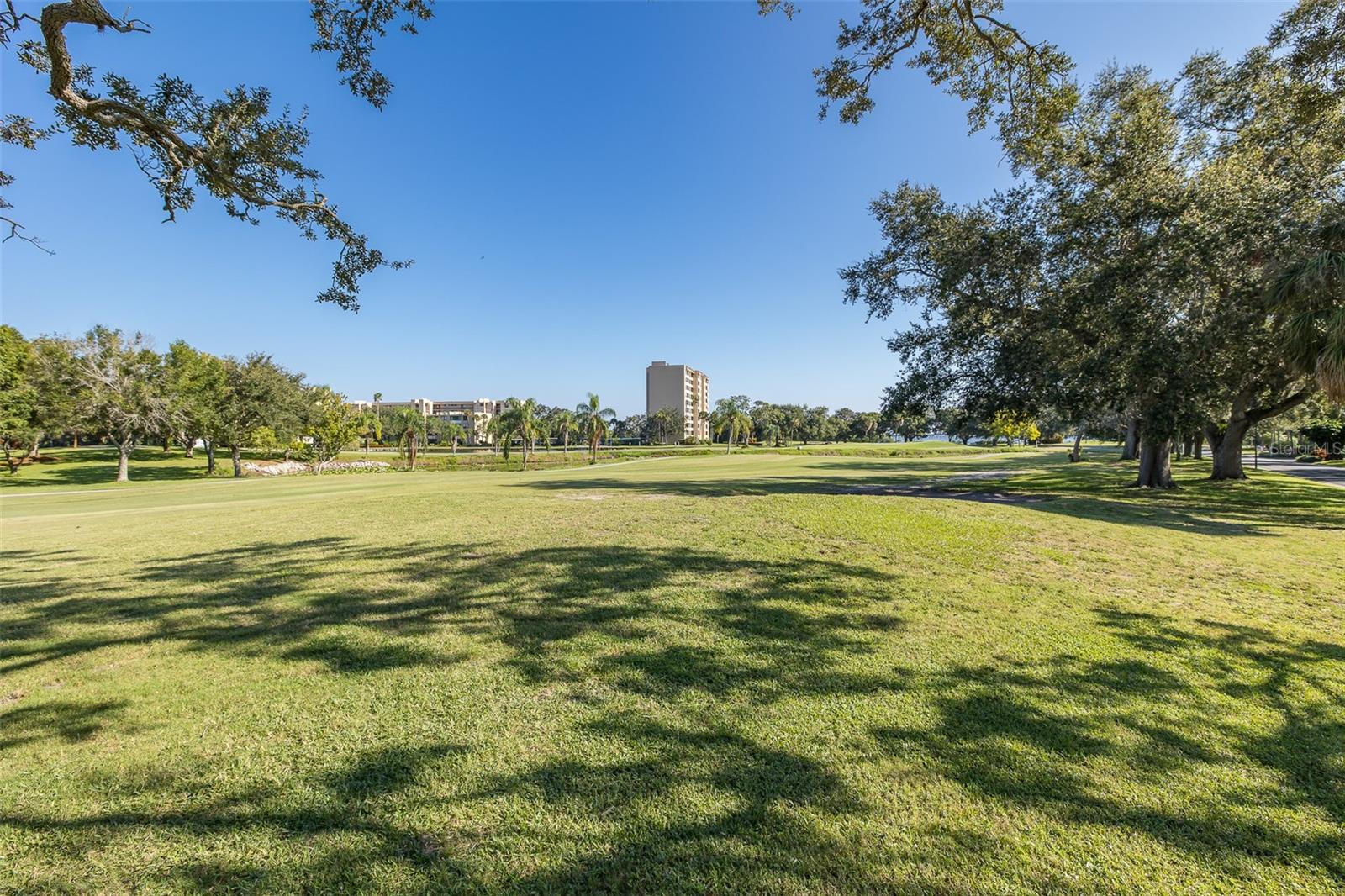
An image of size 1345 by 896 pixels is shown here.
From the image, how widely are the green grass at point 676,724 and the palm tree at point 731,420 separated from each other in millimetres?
67891

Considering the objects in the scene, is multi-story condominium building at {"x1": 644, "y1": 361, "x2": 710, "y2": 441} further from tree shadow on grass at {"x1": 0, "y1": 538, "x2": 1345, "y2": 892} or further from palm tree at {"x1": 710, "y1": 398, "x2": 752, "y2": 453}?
tree shadow on grass at {"x1": 0, "y1": 538, "x2": 1345, "y2": 892}

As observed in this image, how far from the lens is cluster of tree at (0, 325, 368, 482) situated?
98.3ft

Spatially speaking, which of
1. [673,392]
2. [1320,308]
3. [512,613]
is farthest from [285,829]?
[673,392]

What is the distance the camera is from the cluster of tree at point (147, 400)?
30.0m

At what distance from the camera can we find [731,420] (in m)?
83.6

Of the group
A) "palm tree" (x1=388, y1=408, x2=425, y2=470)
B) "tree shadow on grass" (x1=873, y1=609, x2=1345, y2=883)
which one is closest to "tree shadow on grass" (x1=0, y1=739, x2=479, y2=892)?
"tree shadow on grass" (x1=873, y1=609, x2=1345, y2=883)

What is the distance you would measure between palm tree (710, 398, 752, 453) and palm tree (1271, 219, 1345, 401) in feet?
207

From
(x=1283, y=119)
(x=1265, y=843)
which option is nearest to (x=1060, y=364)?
(x=1283, y=119)

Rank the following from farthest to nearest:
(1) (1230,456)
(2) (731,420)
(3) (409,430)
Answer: (2) (731,420)
(3) (409,430)
(1) (1230,456)

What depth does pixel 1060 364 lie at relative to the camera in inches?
632

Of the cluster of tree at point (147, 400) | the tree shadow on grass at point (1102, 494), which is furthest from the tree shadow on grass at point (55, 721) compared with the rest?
the cluster of tree at point (147, 400)

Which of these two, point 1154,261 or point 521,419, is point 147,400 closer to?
point 521,419

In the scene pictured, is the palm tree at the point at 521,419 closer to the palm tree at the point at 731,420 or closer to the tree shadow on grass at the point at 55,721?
the palm tree at the point at 731,420

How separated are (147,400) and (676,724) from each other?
141 ft
